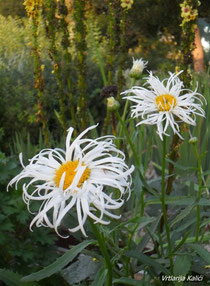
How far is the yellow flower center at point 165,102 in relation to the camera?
1.24 m

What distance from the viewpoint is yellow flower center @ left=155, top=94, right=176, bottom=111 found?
1240mm

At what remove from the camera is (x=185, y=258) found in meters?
1.24

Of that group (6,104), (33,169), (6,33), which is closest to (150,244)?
(33,169)

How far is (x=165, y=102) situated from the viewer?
1.25 meters

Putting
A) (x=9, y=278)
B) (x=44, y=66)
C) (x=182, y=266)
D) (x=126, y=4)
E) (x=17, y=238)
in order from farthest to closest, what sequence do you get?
(x=44, y=66) < (x=126, y=4) < (x=17, y=238) < (x=9, y=278) < (x=182, y=266)

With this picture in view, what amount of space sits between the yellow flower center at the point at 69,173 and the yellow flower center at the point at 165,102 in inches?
12.7

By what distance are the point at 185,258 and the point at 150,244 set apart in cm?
117

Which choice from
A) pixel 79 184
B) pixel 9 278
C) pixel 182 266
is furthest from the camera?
pixel 9 278

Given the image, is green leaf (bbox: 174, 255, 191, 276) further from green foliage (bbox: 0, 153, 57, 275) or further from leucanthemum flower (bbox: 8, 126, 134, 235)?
green foliage (bbox: 0, 153, 57, 275)

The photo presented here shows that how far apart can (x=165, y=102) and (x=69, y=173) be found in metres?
0.39

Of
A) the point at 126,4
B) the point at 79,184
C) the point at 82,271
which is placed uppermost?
the point at 126,4

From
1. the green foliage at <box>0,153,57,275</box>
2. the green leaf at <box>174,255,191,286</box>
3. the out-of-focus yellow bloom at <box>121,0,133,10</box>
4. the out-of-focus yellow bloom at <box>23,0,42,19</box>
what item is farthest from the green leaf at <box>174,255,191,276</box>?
the out-of-focus yellow bloom at <box>23,0,42,19</box>

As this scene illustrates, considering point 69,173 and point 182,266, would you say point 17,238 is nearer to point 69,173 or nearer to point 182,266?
point 182,266

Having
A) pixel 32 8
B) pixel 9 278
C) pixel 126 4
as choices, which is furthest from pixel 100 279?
pixel 32 8
